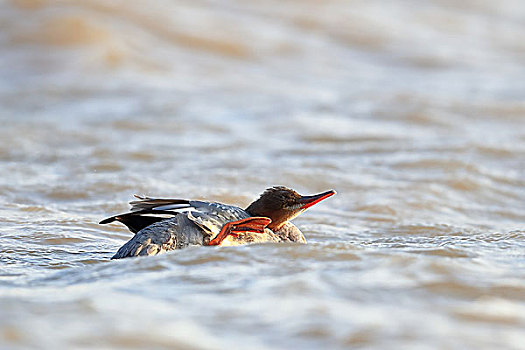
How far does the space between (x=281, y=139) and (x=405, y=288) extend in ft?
22.0

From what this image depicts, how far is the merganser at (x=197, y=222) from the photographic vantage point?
4387 mm

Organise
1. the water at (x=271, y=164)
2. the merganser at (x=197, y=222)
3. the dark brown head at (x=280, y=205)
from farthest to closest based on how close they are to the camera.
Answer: the dark brown head at (x=280, y=205) → the merganser at (x=197, y=222) → the water at (x=271, y=164)

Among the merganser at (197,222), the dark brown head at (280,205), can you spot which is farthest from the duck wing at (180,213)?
the dark brown head at (280,205)

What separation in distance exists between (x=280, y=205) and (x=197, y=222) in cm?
58

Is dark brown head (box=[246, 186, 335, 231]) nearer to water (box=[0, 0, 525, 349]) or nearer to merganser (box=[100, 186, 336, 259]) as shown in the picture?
merganser (box=[100, 186, 336, 259])

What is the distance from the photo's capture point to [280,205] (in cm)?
481

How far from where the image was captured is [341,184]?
26.8ft

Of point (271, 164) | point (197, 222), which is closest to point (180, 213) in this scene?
point (197, 222)

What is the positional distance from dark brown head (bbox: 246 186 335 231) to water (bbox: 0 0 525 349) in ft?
1.16

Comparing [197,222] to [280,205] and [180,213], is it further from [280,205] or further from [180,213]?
[280,205]

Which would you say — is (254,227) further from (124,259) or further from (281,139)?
(281,139)

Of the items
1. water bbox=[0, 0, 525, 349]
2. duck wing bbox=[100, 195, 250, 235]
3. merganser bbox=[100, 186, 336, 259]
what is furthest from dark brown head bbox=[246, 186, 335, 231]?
water bbox=[0, 0, 525, 349]

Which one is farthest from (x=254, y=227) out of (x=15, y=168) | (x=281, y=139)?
(x=281, y=139)

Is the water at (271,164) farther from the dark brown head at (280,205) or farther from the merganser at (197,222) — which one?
the dark brown head at (280,205)
